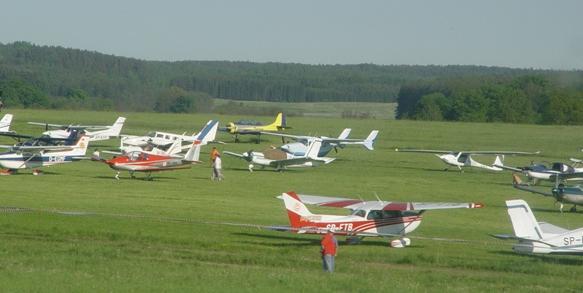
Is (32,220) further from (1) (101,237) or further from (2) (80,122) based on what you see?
(2) (80,122)

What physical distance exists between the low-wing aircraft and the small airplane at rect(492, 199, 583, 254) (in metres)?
1.50

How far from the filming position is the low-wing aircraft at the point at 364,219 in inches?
934

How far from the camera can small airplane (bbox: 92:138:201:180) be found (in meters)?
40.1

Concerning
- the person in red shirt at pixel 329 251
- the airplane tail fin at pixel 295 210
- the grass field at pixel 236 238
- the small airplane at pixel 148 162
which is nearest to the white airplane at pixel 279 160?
the grass field at pixel 236 238

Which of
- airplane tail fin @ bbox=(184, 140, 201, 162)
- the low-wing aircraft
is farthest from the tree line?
the low-wing aircraft

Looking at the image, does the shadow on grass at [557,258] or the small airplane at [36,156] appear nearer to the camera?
the shadow on grass at [557,258]

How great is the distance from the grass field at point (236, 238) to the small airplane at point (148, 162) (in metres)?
0.52

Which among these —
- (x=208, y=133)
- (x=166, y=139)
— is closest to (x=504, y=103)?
(x=208, y=133)

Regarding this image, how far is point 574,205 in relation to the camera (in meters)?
33.4

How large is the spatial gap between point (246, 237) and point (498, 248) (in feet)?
18.3

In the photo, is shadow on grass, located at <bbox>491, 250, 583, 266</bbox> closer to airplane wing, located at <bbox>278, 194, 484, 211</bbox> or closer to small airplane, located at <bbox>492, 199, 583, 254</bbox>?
small airplane, located at <bbox>492, 199, 583, 254</bbox>

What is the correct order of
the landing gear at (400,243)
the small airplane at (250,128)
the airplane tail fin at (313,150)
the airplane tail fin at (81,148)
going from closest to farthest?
the landing gear at (400,243), the airplane tail fin at (81,148), the airplane tail fin at (313,150), the small airplane at (250,128)

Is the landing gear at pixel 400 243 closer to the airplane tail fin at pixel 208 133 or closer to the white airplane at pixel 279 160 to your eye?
the white airplane at pixel 279 160

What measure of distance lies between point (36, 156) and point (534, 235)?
23443 mm
